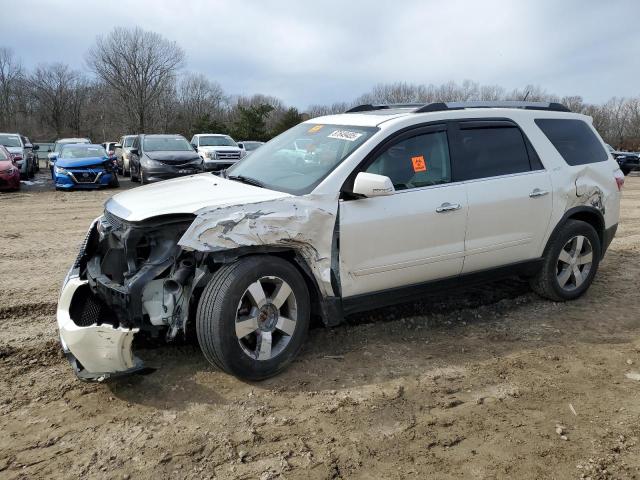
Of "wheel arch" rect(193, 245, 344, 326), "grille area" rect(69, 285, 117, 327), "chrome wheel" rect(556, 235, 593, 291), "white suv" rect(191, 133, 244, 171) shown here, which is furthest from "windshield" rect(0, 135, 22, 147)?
"chrome wheel" rect(556, 235, 593, 291)

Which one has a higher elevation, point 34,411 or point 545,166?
point 545,166

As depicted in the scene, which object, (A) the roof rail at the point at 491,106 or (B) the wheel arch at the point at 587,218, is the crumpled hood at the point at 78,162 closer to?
(A) the roof rail at the point at 491,106

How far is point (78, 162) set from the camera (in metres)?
15.3

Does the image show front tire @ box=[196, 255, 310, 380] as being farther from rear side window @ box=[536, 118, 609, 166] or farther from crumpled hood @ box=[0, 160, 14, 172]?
crumpled hood @ box=[0, 160, 14, 172]

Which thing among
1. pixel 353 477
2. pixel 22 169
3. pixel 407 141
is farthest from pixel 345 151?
pixel 22 169

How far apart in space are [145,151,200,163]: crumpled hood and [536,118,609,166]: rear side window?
1213 cm

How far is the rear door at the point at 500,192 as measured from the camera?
426 cm

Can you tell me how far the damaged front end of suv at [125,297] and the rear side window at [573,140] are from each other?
11.7 feet

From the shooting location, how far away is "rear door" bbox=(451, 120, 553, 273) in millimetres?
4262

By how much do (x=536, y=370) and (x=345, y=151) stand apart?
7.07ft

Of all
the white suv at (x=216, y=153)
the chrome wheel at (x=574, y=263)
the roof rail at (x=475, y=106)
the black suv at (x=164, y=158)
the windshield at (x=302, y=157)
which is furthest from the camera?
the white suv at (x=216, y=153)

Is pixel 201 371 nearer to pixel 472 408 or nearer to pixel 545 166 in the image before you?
pixel 472 408

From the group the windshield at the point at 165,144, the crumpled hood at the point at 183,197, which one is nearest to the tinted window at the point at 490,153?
the crumpled hood at the point at 183,197

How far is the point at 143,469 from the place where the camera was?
102 inches
